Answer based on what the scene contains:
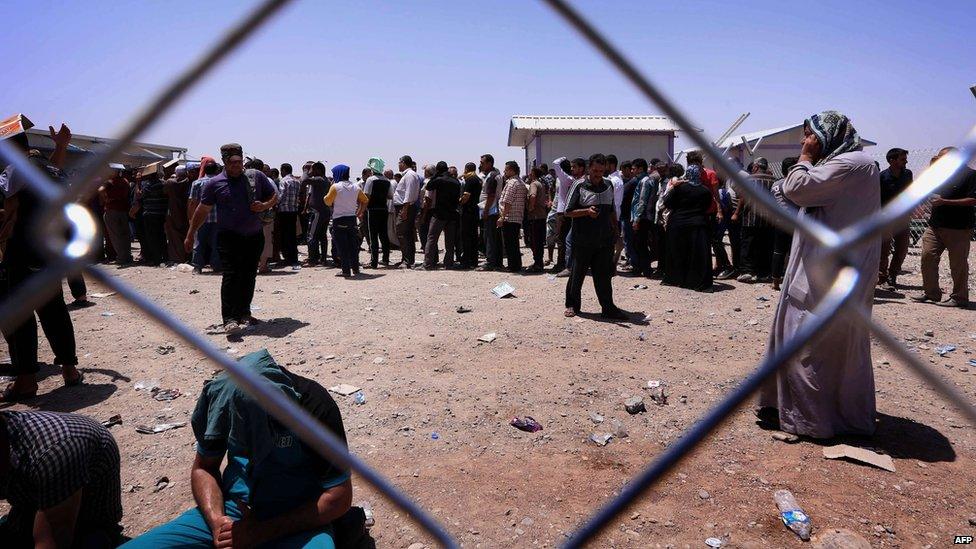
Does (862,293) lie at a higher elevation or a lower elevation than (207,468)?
higher

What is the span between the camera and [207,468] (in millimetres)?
2197

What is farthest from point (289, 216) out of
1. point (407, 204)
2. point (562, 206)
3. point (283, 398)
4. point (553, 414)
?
point (283, 398)

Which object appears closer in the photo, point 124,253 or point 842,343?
point 842,343

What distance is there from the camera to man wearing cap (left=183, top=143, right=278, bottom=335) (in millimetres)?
5043

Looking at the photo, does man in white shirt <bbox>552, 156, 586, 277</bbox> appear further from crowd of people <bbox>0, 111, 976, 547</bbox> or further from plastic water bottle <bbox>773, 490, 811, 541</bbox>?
plastic water bottle <bbox>773, 490, 811, 541</bbox>

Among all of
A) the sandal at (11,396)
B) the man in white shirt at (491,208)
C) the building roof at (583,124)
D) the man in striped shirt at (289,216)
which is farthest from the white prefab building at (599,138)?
the sandal at (11,396)

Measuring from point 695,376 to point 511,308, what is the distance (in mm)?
2369

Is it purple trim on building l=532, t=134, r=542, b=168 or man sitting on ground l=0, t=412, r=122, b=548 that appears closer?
man sitting on ground l=0, t=412, r=122, b=548

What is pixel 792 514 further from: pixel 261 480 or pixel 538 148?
pixel 538 148

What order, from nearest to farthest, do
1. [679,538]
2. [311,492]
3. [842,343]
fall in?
[311,492] < [679,538] < [842,343]

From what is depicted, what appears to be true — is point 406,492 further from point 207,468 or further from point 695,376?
point 695,376

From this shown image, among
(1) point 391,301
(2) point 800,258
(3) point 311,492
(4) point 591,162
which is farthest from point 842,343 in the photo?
(1) point 391,301

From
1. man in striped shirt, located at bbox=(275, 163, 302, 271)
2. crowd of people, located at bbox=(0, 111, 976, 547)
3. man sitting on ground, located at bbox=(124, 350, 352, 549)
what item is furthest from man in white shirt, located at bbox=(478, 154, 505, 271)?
man sitting on ground, located at bbox=(124, 350, 352, 549)

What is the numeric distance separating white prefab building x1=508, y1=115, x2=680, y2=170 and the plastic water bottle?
46.6 ft
